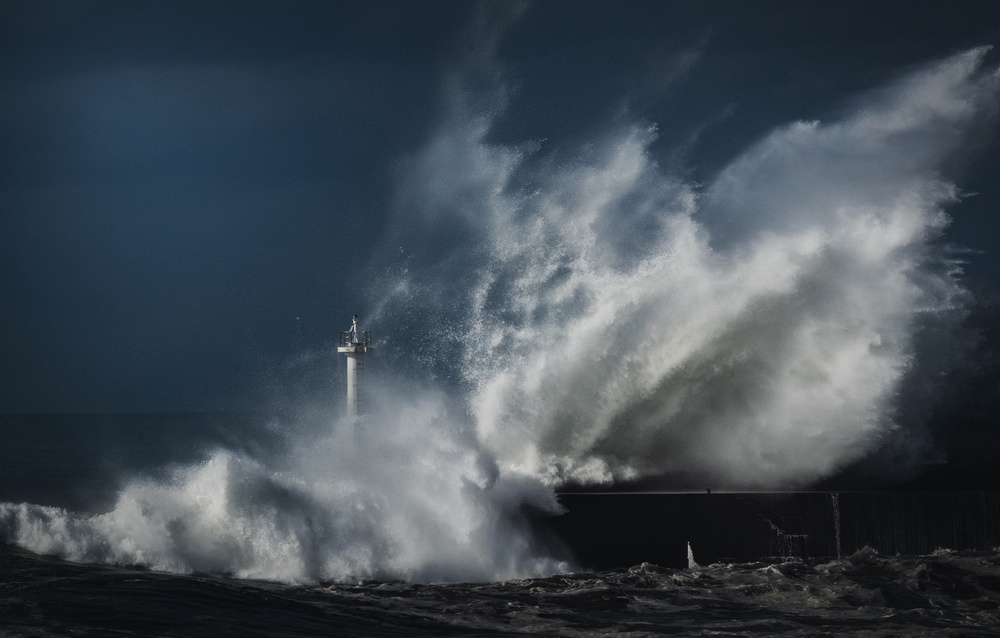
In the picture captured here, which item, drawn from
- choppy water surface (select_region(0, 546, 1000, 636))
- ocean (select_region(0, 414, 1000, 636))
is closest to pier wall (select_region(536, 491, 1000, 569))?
ocean (select_region(0, 414, 1000, 636))

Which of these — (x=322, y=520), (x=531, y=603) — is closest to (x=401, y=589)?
(x=531, y=603)

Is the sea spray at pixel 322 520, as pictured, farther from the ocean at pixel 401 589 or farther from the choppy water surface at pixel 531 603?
the choppy water surface at pixel 531 603

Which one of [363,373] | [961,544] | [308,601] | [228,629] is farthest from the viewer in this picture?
[363,373]

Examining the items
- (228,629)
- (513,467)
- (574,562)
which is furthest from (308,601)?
(513,467)

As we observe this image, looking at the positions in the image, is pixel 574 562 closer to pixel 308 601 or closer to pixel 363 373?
pixel 308 601

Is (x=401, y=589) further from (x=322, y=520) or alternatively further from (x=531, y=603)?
(x=322, y=520)

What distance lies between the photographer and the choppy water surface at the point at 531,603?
13.1m

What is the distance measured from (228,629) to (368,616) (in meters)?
2.28

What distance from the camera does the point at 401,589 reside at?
16891 mm

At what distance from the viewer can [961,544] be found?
68.8 ft

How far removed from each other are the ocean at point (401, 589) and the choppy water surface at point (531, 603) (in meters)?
0.04

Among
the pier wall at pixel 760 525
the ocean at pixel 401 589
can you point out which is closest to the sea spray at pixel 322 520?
the ocean at pixel 401 589

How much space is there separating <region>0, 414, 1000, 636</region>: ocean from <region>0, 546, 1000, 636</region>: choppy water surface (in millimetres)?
35

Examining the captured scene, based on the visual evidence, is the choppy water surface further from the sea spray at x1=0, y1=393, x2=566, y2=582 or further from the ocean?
the sea spray at x1=0, y1=393, x2=566, y2=582
